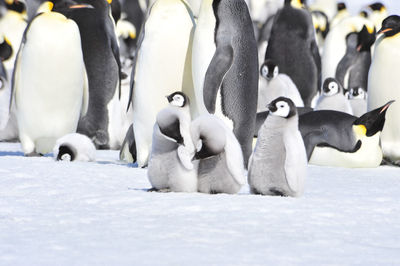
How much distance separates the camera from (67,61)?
21.2 feet

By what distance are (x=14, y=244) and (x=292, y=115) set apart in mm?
1843

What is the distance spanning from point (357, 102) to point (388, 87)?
3.14m

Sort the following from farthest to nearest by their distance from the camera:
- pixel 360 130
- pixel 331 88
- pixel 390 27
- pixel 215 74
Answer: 1. pixel 331 88
2. pixel 390 27
3. pixel 360 130
4. pixel 215 74

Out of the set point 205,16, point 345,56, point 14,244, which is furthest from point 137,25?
point 14,244

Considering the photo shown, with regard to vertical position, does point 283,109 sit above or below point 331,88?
above

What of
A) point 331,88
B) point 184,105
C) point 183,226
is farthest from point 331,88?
point 183,226

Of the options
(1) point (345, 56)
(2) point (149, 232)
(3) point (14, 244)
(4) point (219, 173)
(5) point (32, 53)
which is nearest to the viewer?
(3) point (14, 244)

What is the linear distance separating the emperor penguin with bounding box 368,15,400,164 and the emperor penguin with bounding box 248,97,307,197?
2913mm

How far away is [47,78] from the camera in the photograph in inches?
254

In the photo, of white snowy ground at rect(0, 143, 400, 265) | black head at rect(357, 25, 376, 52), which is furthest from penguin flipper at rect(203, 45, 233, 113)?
black head at rect(357, 25, 376, 52)

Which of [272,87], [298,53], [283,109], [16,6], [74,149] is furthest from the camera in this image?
[16,6]

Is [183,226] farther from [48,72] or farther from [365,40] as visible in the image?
[365,40]

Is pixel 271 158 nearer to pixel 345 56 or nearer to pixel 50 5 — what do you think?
pixel 50 5

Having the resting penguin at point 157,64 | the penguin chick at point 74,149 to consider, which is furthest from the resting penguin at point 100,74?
the resting penguin at point 157,64
